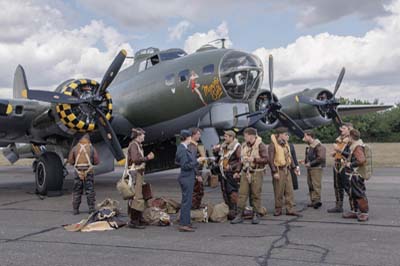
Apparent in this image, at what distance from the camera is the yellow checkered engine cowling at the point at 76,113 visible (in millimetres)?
11938

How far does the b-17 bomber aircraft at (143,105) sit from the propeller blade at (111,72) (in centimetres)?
3

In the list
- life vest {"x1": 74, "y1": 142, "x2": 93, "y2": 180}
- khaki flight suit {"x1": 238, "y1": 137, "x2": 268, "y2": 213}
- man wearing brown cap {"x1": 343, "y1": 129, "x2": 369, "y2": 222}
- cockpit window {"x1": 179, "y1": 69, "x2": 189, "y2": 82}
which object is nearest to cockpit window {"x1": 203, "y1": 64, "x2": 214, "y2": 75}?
cockpit window {"x1": 179, "y1": 69, "x2": 189, "y2": 82}

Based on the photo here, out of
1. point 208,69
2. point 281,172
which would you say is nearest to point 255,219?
point 281,172

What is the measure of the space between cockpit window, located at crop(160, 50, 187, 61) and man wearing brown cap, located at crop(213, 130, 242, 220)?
19.3ft

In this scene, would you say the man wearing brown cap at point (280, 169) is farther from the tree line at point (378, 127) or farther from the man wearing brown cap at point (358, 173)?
the tree line at point (378, 127)

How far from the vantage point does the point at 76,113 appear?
477 inches

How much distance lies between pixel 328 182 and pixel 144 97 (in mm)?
6860

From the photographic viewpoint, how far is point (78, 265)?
17.8ft

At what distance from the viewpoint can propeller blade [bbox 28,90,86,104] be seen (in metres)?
11.2

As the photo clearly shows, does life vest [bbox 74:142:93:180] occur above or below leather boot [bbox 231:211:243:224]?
above

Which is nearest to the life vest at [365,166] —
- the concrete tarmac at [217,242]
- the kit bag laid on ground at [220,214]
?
the concrete tarmac at [217,242]

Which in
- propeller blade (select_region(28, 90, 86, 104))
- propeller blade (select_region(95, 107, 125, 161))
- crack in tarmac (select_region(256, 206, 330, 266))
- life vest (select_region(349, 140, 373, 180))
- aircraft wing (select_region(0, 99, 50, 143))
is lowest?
crack in tarmac (select_region(256, 206, 330, 266))

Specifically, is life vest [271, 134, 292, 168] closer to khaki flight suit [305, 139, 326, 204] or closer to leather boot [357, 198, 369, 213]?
khaki flight suit [305, 139, 326, 204]

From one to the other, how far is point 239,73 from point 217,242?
20.1 feet
